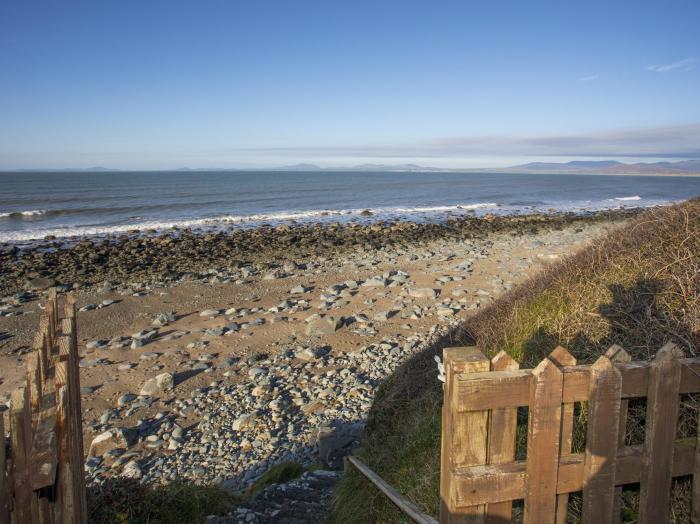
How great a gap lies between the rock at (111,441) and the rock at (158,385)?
1.18m

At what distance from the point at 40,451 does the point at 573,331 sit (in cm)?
417

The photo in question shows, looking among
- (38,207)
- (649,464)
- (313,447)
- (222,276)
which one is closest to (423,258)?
(222,276)

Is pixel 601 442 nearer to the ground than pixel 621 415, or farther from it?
nearer to the ground

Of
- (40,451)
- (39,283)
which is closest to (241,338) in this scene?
(40,451)

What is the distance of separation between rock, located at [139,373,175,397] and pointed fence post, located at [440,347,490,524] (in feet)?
21.5

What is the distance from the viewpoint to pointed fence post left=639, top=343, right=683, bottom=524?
112 inches

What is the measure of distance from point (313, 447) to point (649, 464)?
4394 mm

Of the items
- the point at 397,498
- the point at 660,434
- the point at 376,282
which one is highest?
the point at 660,434

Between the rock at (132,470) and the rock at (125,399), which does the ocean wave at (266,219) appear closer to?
the rock at (125,399)

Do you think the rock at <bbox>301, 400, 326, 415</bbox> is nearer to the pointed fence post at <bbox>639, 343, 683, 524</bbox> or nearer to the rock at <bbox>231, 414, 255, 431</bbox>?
the rock at <bbox>231, 414, 255, 431</bbox>

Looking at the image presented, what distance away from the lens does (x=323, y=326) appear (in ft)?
35.7

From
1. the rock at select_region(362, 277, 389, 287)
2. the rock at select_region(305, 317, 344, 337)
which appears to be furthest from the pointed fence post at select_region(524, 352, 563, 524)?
the rock at select_region(362, 277, 389, 287)

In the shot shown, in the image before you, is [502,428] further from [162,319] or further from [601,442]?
[162,319]

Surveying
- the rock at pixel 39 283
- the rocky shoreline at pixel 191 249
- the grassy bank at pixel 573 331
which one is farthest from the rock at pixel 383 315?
the rock at pixel 39 283
